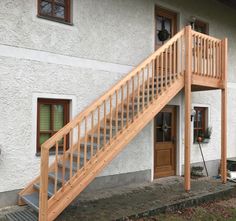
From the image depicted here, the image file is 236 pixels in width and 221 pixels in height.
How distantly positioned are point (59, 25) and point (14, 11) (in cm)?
94

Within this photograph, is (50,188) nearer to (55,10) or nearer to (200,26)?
(55,10)

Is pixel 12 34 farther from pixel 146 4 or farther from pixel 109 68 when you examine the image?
pixel 146 4

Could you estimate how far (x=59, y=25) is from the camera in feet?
19.7

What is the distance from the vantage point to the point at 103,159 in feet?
16.7

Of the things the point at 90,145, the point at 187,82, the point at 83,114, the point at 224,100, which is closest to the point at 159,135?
the point at 224,100

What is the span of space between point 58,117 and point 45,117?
294mm

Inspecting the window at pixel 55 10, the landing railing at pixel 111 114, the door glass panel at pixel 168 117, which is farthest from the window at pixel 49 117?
the door glass panel at pixel 168 117

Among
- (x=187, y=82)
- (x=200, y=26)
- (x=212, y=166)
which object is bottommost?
(x=212, y=166)

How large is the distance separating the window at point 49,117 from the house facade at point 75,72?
21mm

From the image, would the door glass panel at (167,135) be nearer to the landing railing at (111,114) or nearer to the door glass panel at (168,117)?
the door glass panel at (168,117)

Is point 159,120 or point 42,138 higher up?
point 159,120

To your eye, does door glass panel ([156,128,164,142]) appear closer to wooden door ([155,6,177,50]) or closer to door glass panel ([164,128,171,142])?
door glass panel ([164,128,171,142])

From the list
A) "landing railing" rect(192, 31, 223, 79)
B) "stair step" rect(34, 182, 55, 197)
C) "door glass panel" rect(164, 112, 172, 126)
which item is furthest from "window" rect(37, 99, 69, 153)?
"door glass panel" rect(164, 112, 172, 126)

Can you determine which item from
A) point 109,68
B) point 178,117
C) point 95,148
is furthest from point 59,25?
point 178,117
